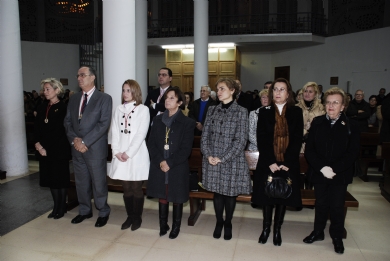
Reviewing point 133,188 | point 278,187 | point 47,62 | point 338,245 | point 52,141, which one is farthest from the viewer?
point 47,62

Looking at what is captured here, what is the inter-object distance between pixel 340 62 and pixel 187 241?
10.9 m

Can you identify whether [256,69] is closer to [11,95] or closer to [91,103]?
[11,95]

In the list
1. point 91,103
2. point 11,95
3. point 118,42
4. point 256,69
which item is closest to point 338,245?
point 91,103

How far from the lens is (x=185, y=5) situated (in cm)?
1388

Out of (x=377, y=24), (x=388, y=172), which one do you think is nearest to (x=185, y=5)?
(x=377, y=24)

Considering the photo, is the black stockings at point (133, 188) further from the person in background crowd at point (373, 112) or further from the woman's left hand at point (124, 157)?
the person in background crowd at point (373, 112)

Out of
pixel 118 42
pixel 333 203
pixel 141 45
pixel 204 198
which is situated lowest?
pixel 204 198

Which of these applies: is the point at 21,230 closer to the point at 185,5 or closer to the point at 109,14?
the point at 109,14

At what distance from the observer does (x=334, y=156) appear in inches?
116

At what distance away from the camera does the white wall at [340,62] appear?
10711 millimetres

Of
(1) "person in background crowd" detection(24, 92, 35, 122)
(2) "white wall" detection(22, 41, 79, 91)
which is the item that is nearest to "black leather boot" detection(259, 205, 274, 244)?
Answer: (1) "person in background crowd" detection(24, 92, 35, 122)

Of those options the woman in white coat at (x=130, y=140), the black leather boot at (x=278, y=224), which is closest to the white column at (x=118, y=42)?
the woman in white coat at (x=130, y=140)

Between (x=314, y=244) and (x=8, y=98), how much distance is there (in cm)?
518

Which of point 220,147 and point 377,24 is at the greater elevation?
point 377,24
